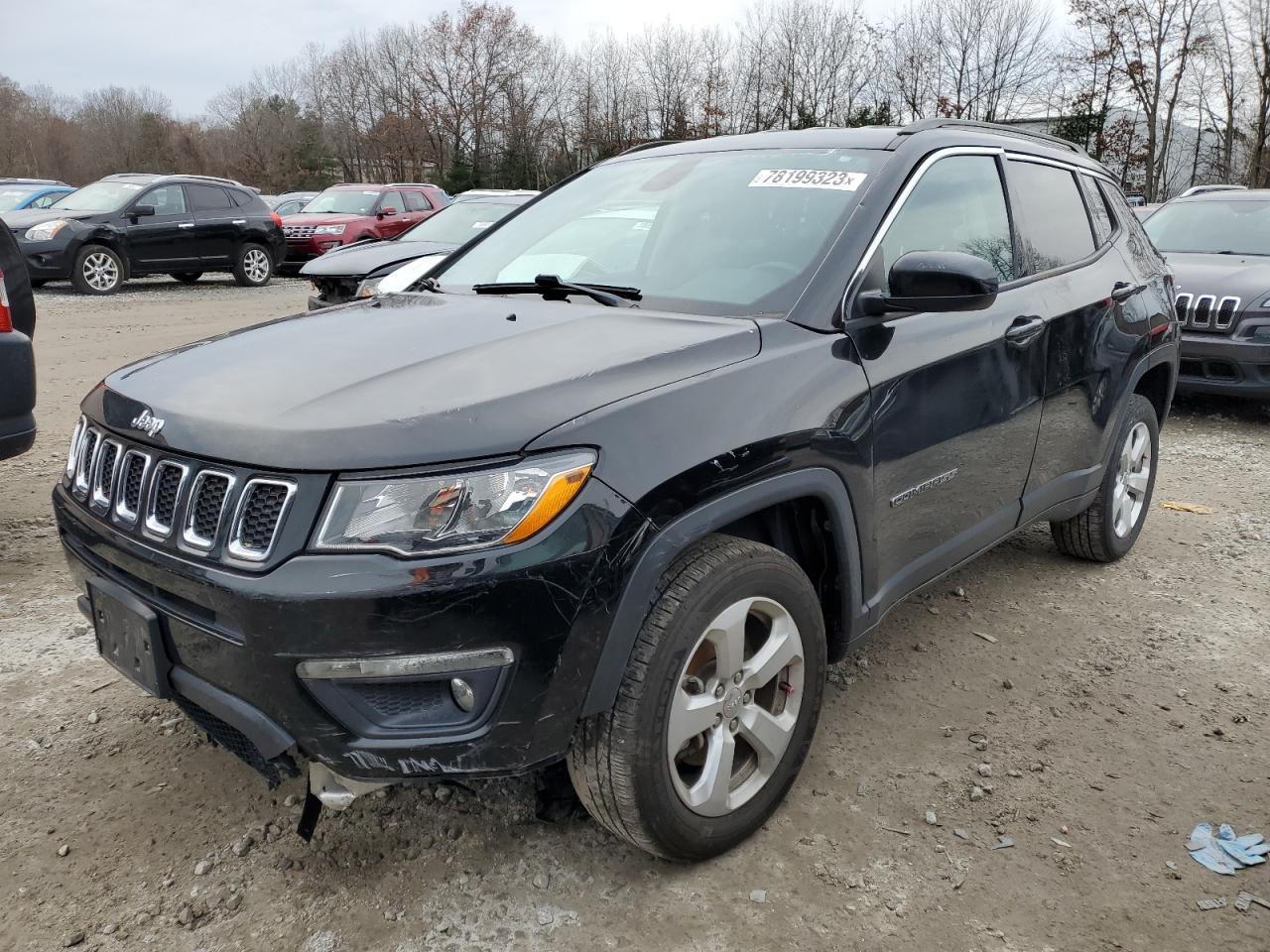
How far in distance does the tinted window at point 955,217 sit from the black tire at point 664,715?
3.05ft

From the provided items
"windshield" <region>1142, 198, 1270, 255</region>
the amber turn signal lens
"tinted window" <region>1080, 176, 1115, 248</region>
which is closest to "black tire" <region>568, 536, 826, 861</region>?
the amber turn signal lens

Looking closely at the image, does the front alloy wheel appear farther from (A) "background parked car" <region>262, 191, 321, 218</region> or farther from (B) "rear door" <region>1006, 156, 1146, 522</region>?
(A) "background parked car" <region>262, 191, 321, 218</region>

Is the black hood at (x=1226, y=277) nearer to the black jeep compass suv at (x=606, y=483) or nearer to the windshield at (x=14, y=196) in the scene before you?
the black jeep compass suv at (x=606, y=483)

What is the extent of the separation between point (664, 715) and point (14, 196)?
18.7m

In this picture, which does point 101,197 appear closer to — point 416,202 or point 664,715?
point 416,202

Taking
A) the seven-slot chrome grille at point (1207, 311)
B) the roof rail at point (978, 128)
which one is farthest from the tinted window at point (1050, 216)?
the seven-slot chrome grille at point (1207, 311)

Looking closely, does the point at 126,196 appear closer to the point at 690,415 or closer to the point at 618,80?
the point at 690,415

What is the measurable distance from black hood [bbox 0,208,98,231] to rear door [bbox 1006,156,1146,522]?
13511 millimetres

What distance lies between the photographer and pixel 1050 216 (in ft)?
11.9

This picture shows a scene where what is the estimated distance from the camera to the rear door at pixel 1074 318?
11.2 ft

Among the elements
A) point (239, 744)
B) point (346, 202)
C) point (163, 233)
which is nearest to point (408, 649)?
point (239, 744)

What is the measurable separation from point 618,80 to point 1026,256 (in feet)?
158

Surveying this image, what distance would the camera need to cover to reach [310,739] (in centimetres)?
191

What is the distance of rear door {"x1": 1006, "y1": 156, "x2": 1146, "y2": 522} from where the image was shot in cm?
342
